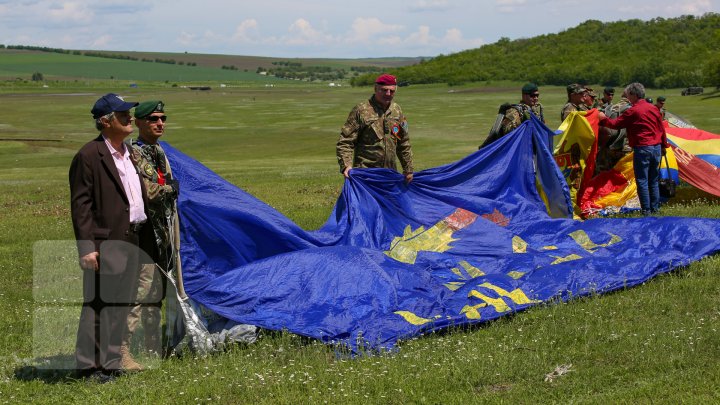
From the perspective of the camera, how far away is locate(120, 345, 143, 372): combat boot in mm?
6810

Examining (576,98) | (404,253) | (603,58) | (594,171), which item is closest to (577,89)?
(576,98)

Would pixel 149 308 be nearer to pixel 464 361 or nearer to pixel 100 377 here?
pixel 100 377

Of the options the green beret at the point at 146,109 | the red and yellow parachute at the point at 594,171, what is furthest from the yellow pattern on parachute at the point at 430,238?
the green beret at the point at 146,109

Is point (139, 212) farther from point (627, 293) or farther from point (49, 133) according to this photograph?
point (49, 133)

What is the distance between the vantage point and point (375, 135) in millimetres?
10680

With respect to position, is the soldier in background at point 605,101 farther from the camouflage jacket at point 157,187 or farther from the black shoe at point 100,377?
the black shoe at point 100,377

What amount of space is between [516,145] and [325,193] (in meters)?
5.80

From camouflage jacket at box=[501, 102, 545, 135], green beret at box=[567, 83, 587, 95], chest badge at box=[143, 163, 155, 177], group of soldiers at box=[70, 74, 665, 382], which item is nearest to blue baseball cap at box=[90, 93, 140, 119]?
group of soldiers at box=[70, 74, 665, 382]

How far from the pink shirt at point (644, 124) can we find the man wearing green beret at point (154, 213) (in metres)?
7.36

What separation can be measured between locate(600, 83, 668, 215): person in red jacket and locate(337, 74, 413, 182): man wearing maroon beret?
11.7ft

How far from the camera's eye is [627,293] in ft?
27.8

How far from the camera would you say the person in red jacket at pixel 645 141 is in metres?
12.2

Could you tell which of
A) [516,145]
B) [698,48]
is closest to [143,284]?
[516,145]

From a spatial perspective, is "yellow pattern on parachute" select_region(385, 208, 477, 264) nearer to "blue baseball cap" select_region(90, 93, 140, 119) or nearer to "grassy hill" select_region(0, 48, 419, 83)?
"blue baseball cap" select_region(90, 93, 140, 119)
